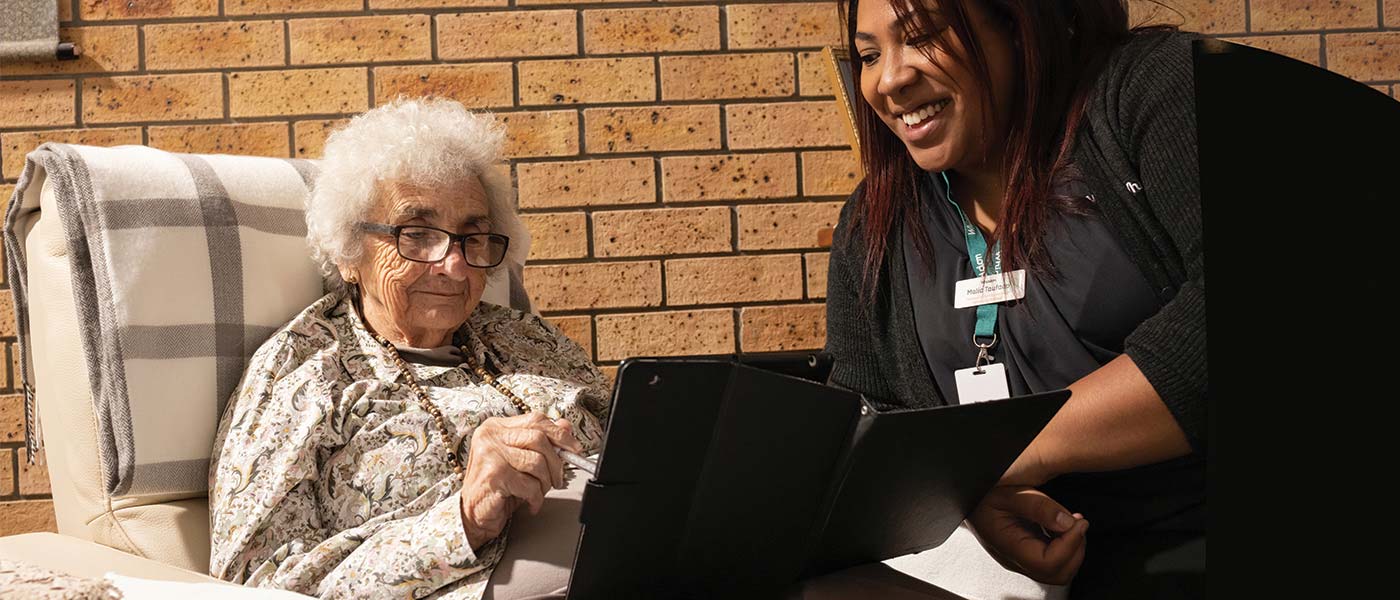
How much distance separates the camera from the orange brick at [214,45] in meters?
2.29

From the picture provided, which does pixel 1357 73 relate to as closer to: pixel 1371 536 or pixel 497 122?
pixel 497 122

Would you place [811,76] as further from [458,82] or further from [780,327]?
[458,82]

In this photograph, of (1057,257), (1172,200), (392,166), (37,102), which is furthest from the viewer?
(37,102)

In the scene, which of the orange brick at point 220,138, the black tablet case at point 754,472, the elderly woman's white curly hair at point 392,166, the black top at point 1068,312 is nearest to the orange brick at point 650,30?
the elderly woman's white curly hair at point 392,166

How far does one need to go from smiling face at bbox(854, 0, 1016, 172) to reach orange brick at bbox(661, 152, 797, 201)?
0.97 metres

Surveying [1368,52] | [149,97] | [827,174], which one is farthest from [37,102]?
[1368,52]

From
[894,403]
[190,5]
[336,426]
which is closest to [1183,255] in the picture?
[894,403]

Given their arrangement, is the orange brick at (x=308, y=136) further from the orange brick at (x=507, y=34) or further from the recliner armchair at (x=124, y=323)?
the recliner armchair at (x=124, y=323)

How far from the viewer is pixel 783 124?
7.82 feet

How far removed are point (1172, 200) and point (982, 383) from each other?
0.31 metres

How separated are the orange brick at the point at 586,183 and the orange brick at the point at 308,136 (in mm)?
416

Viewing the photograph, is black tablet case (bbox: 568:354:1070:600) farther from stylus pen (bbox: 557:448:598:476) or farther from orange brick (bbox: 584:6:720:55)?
orange brick (bbox: 584:6:720:55)

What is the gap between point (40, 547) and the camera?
1429mm

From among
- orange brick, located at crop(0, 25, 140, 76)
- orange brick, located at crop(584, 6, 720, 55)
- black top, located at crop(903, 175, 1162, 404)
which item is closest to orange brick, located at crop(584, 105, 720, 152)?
orange brick, located at crop(584, 6, 720, 55)
